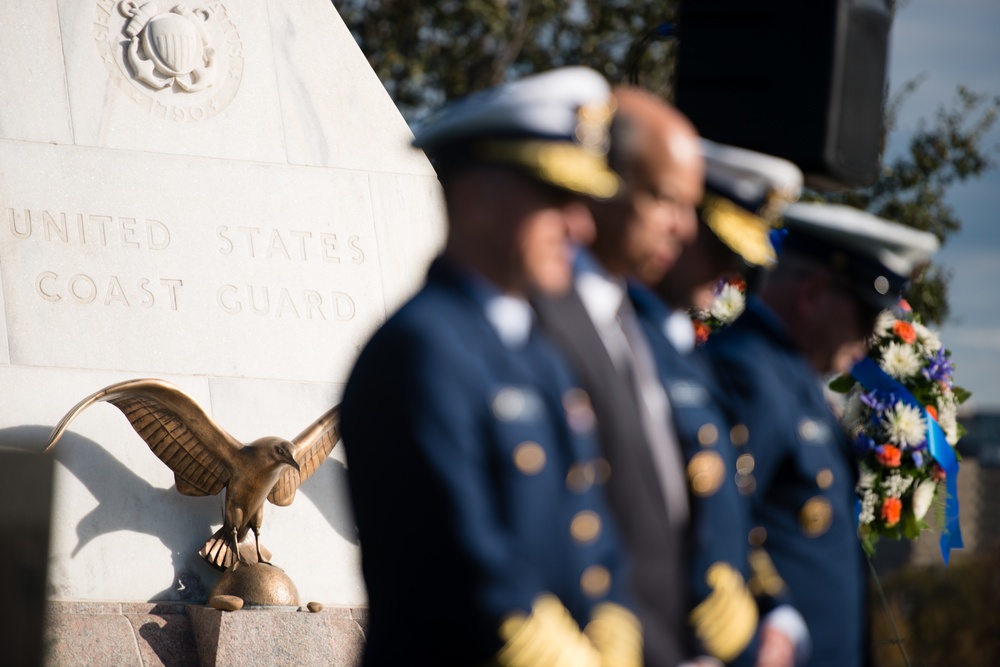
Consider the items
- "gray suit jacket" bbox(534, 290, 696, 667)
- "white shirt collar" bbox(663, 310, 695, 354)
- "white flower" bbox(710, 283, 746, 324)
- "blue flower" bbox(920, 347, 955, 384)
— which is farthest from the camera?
"blue flower" bbox(920, 347, 955, 384)

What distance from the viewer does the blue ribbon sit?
4.70m

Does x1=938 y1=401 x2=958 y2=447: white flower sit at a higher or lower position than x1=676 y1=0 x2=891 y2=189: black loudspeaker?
lower

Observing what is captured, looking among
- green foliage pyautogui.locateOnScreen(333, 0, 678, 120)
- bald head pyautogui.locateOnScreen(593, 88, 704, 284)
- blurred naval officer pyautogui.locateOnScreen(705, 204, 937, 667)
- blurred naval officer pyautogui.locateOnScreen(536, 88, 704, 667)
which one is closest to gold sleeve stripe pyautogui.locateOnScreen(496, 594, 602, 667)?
blurred naval officer pyautogui.locateOnScreen(536, 88, 704, 667)

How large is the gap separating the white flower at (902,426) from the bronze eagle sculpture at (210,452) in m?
2.53

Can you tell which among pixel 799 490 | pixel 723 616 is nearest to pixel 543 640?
pixel 723 616

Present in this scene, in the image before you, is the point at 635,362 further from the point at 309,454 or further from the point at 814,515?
the point at 309,454

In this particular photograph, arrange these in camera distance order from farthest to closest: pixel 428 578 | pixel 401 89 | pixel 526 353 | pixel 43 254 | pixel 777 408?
pixel 401 89
pixel 43 254
pixel 777 408
pixel 526 353
pixel 428 578

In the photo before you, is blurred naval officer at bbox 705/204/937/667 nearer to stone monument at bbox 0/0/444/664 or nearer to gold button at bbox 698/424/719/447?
gold button at bbox 698/424/719/447

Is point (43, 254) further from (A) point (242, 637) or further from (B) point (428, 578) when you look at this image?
(B) point (428, 578)

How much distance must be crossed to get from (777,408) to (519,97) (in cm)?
86

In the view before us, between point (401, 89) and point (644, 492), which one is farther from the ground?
point (644, 492)

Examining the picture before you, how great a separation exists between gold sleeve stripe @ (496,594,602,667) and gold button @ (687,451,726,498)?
18.3 inches

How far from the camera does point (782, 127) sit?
4.03 m

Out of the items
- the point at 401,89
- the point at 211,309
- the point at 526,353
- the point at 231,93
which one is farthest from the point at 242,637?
the point at 401,89
